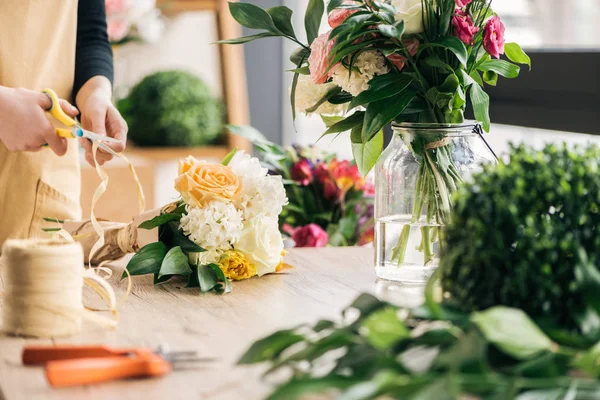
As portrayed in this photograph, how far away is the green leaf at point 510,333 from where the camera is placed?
2.11 ft

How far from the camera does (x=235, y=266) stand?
1.14m

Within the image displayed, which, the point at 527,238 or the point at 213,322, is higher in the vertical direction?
the point at 527,238

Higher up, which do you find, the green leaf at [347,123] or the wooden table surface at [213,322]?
the green leaf at [347,123]

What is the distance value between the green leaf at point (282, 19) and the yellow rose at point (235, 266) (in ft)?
1.09

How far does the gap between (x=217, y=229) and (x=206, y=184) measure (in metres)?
0.07

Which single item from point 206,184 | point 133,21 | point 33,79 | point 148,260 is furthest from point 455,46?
point 133,21

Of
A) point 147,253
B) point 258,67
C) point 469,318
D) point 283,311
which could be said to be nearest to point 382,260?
point 283,311

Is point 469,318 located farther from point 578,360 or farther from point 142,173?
point 142,173

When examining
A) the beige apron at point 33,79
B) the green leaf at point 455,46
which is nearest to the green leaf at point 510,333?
the green leaf at point 455,46

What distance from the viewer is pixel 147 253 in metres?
1.14

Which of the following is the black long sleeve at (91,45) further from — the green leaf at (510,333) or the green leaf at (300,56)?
the green leaf at (510,333)

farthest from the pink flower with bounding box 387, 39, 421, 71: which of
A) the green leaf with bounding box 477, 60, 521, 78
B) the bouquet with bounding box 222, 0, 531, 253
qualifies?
the green leaf with bounding box 477, 60, 521, 78

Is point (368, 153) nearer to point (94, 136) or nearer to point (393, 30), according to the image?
point (393, 30)

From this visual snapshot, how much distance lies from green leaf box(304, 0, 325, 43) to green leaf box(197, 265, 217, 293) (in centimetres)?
37
